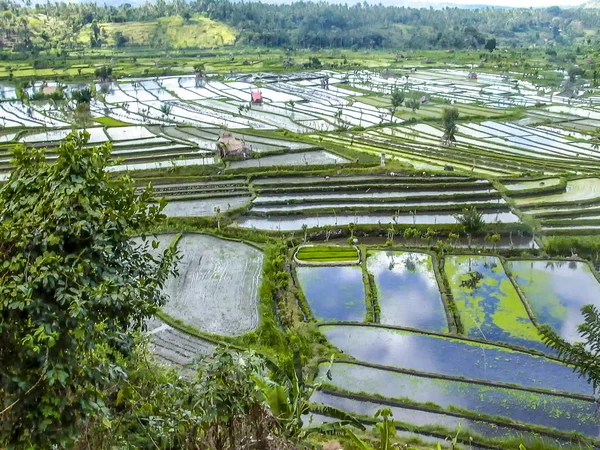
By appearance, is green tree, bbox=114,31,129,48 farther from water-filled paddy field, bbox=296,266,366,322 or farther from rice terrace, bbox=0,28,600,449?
water-filled paddy field, bbox=296,266,366,322

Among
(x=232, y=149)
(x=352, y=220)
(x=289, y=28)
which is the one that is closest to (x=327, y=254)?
(x=352, y=220)

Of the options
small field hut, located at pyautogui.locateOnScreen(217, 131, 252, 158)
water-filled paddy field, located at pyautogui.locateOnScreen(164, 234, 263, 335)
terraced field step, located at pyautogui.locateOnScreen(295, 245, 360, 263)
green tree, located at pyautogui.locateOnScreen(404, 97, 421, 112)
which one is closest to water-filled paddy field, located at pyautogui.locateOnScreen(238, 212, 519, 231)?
terraced field step, located at pyautogui.locateOnScreen(295, 245, 360, 263)

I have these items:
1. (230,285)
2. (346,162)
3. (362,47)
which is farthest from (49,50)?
(230,285)

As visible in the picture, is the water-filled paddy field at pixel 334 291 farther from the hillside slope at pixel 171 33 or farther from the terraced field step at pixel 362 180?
the hillside slope at pixel 171 33

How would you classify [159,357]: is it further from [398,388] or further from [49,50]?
[49,50]

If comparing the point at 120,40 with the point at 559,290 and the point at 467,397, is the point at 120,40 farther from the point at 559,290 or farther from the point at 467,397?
the point at 467,397

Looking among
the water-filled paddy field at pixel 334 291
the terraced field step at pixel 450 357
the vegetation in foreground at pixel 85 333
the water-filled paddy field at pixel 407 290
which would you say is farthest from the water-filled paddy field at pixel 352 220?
the vegetation in foreground at pixel 85 333
